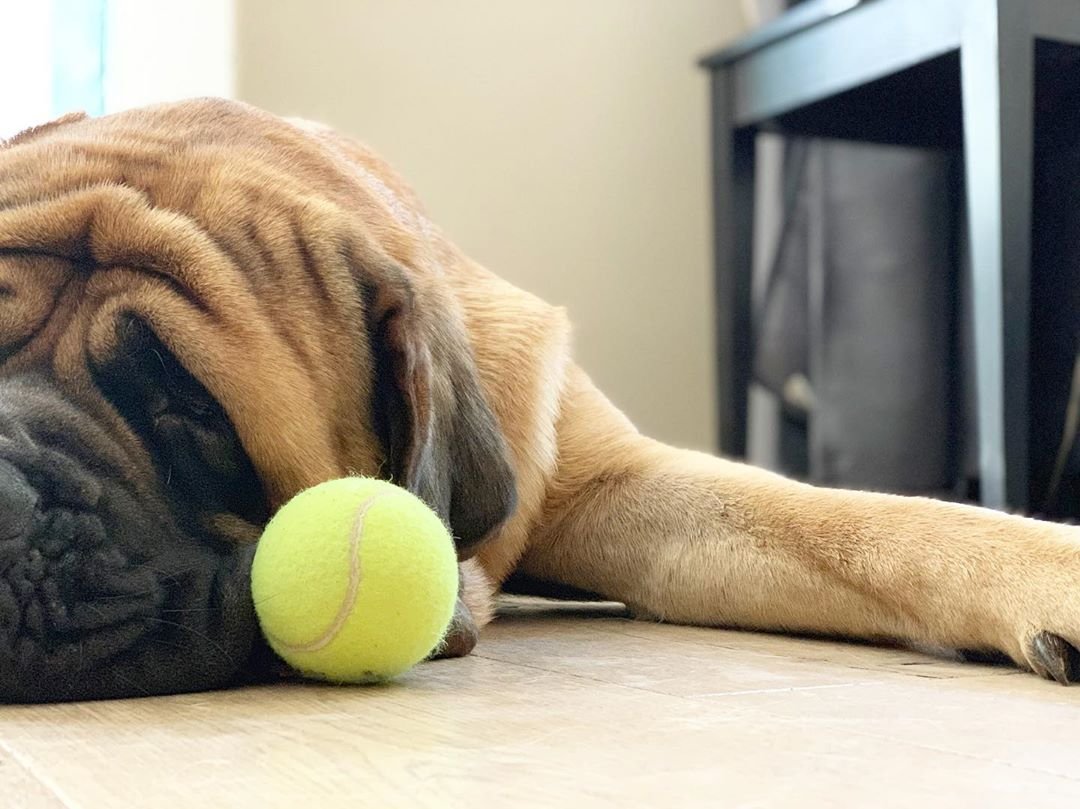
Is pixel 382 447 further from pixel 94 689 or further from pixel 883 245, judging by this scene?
pixel 883 245

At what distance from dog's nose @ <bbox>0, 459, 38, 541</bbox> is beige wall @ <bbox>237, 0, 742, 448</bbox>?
5.83 feet

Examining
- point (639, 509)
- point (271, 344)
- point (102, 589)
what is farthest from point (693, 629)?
point (102, 589)

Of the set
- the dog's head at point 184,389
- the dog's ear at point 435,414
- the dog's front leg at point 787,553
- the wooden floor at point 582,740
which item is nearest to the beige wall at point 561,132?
the dog's front leg at point 787,553

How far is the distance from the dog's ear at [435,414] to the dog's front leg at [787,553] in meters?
0.28

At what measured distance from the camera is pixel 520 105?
9.47 feet

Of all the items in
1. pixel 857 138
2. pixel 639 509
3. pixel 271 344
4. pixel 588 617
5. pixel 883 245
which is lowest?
pixel 588 617

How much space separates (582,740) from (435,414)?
399 mm

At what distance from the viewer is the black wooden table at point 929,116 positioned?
7.23ft

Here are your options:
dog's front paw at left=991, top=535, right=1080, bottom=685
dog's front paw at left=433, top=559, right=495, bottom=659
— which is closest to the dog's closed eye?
dog's front paw at left=433, top=559, right=495, bottom=659

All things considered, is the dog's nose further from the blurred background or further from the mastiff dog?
the blurred background

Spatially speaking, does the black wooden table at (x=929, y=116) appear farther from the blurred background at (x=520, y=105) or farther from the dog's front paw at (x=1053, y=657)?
the dog's front paw at (x=1053, y=657)

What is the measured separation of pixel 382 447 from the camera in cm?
121

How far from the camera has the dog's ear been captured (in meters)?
1.17

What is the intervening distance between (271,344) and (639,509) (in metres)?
0.52
